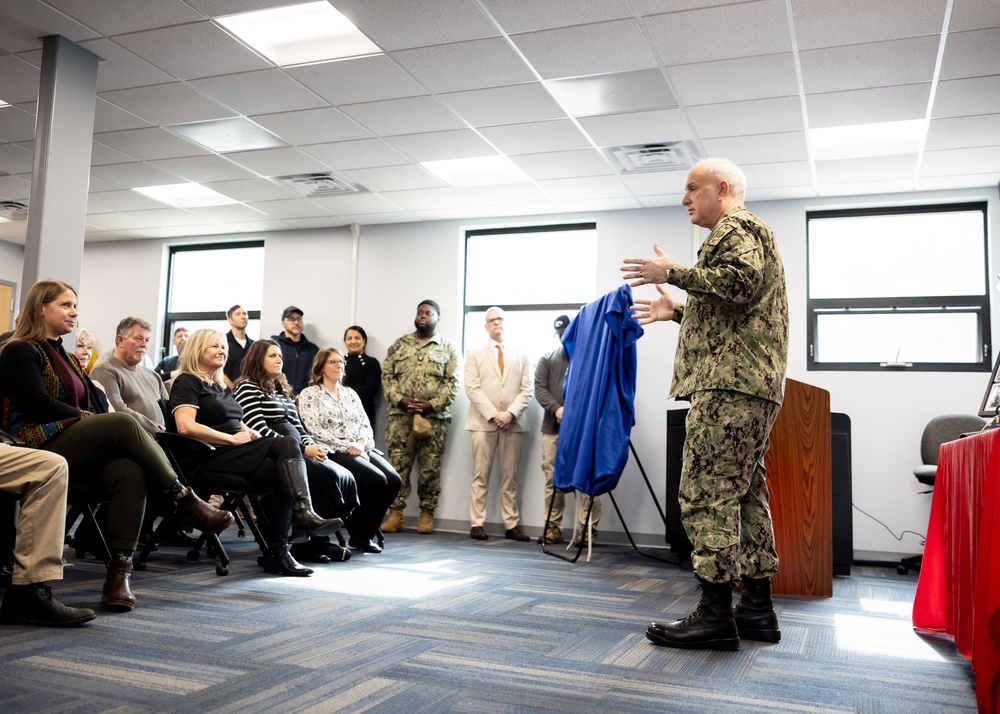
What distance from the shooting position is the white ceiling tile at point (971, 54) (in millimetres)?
3379

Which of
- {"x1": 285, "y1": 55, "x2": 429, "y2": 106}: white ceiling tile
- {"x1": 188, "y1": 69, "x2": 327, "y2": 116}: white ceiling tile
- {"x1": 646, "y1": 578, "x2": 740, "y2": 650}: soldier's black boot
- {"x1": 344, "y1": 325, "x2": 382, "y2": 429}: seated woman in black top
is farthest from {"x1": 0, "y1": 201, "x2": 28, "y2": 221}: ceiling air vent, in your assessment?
{"x1": 646, "y1": 578, "x2": 740, "y2": 650}: soldier's black boot

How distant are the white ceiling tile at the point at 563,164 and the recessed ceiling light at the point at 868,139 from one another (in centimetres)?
122

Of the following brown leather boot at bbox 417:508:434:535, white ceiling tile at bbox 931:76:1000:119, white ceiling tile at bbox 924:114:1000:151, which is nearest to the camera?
white ceiling tile at bbox 931:76:1000:119

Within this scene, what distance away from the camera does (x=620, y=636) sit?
2541mm

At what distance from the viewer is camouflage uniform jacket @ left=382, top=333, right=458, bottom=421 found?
6023mm

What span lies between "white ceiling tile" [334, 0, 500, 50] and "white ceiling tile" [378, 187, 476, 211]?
214cm

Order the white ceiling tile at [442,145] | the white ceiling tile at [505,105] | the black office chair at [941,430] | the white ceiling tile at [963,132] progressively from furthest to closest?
the black office chair at [941,430]
the white ceiling tile at [442,145]
the white ceiling tile at [963,132]
the white ceiling tile at [505,105]

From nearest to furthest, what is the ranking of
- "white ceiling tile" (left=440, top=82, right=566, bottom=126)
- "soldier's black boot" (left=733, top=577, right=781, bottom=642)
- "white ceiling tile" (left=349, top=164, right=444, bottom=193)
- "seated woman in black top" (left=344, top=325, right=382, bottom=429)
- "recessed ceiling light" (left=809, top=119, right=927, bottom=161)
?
"soldier's black boot" (left=733, top=577, right=781, bottom=642)
"white ceiling tile" (left=440, top=82, right=566, bottom=126)
"recessed ceiling light" (left=809, top=119, right=927, bottom=161)
"white ceiling tile" (left=349, top=164, right=444, bottom=193)
"seated woman in black top" (left=344, top=325, right=382, bottom=429)

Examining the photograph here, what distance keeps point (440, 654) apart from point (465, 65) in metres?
2.64

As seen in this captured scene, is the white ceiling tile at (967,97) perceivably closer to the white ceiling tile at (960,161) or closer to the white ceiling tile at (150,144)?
the white ceiling tile at (960,161)

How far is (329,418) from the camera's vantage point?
4328 mm

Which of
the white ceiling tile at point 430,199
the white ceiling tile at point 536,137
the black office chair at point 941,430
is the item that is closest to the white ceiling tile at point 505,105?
the white ceiling tile at point 536,137

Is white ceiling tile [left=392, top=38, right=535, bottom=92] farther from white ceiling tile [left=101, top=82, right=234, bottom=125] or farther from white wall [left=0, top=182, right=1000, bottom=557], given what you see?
white wall [left=0, top=182, right=1000, bottom=557]

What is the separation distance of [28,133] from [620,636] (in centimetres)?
440
